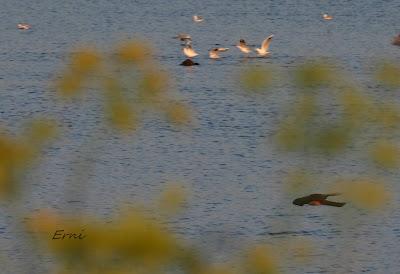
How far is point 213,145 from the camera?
63.4 feet

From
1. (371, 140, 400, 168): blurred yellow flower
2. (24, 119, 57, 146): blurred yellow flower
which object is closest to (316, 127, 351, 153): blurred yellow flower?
(371, 140, 400, 168): blurred yellow flower

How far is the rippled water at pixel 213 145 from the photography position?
37.8 feet

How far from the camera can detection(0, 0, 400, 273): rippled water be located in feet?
37.8

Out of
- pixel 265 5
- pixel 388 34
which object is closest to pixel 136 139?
pixel 388 34

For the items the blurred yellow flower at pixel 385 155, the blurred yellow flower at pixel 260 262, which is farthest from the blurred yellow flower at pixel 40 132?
the blurred yellow flower at pixel 385 155

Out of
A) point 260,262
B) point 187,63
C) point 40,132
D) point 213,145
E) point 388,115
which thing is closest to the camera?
point 260,262

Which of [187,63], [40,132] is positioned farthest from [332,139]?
[187,63]

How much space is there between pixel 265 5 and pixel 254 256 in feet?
182

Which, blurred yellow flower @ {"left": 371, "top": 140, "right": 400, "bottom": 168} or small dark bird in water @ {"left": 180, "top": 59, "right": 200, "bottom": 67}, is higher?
blurred yellow flower @ {"left": 371, "top": 140, "right": 400, "bottom": 168}

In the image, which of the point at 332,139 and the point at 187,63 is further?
the point at 187,63

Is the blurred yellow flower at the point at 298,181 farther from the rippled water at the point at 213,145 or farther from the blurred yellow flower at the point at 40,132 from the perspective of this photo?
the blurred yellow flower at the point at 40,132

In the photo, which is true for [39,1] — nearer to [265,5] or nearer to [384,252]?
[265,5]

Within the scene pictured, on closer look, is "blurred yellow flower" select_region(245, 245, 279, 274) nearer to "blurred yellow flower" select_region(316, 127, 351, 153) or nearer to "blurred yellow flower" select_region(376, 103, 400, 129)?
"blurred yellow flower" select_region(316, 127, 351, 153)

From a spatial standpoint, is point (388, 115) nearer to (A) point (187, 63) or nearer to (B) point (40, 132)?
(B) point (40, 132)
